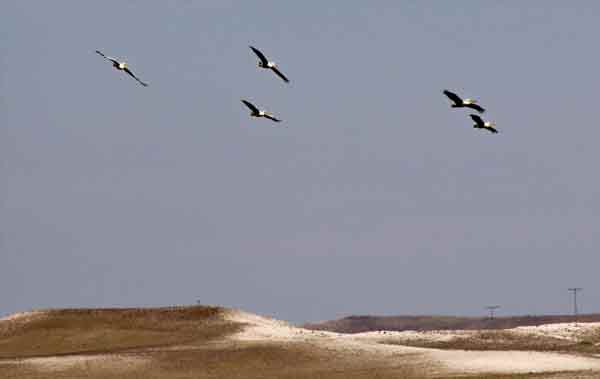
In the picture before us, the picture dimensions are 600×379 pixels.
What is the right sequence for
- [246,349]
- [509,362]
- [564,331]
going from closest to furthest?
[509,362], [246,349], [564,331]

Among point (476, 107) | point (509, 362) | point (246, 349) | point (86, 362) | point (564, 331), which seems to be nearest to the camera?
point (476, 107)

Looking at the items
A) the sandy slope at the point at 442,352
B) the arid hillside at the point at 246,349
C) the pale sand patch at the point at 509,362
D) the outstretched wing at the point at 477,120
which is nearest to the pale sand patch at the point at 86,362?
the arid hillside at the point at 246,349

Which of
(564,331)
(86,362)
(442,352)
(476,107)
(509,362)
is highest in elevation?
(476,107)

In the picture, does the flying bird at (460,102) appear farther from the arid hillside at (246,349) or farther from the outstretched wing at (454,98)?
the arid hillside at (246,349)

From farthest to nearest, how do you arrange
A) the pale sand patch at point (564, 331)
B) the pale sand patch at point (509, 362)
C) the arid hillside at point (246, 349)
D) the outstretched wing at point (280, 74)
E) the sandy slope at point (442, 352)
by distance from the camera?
the pale sand patch at point (564, 331), the arid hillside at point (246, 349), the sandy slope at point (442, 352), the pale sand patch at point (509, 362), the outstretched wing at point (280, 74)

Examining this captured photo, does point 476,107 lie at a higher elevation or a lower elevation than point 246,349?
higher

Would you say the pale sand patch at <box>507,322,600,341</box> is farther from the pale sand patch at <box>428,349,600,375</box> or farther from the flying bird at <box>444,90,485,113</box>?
the flying bird at <box>444,90,485,113</box>

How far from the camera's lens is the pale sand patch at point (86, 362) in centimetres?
7000

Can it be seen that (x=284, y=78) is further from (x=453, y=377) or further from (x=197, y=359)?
(x=197, y=359)

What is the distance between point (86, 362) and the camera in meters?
70.9

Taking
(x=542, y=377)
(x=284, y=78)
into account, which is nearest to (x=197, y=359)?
(x=542, y=377)

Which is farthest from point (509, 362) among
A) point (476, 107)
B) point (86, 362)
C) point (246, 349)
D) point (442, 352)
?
point (476, 107)

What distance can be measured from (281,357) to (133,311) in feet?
69.5

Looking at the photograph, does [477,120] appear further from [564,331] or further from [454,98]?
[564,331]
